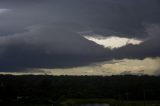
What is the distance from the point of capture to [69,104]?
112562 mm

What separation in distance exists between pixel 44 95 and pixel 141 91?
112 ft

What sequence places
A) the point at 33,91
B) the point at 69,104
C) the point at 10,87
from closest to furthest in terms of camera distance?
the point at 69,104 → the point at 10,87 → the point at 33,91

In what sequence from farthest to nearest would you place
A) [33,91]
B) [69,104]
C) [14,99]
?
1. [33,91]
2. [14,99]
3. [69,104]

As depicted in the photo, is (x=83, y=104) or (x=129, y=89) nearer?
(x=83, y=104)

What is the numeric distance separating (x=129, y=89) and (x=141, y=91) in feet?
28.1

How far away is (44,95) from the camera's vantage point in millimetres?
153500

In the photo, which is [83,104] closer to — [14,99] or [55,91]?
[14,99]

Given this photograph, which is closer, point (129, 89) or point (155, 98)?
point (155, 98)

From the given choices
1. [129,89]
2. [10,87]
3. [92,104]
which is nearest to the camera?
[92,104]

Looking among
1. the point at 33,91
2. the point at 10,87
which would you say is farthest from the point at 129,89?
the point at 10,87

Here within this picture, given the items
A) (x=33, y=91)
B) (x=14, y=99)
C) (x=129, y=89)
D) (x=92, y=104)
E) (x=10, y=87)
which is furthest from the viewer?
(x=129, y=89)

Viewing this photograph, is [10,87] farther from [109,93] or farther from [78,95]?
[109,93]

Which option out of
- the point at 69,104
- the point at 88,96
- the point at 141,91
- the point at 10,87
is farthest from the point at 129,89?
the point at 69,104

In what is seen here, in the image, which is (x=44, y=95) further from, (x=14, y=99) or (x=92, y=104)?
(x=92, y=104)
